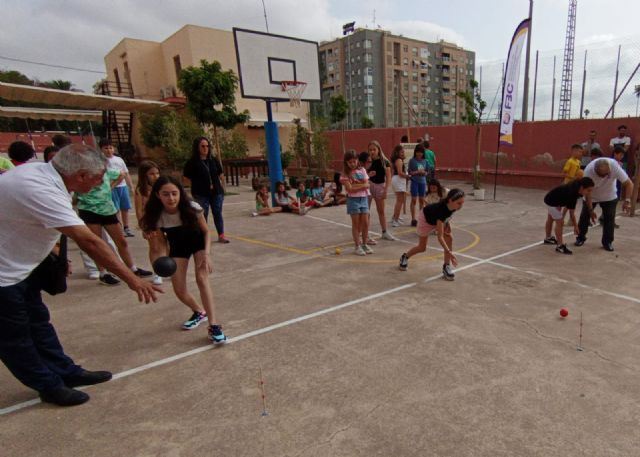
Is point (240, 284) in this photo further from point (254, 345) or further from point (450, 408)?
point (450, 408)

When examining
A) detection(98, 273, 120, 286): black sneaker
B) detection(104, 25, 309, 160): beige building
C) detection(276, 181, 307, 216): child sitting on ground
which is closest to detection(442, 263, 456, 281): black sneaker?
detection(98, 273, 120, 286): black sneaker

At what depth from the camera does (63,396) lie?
8.98 feet

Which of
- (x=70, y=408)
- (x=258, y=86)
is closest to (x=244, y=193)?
(x=258, y=86)

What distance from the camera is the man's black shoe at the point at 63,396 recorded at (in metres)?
2.72

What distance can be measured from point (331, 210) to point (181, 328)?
7.40m

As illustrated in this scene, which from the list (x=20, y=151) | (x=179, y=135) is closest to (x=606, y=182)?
(x=20, y=151)

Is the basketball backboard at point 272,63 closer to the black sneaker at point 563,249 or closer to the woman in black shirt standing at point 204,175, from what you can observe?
the woman in black shirt standing at point 204,175

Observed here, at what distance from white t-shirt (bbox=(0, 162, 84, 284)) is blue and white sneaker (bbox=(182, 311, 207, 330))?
168cm

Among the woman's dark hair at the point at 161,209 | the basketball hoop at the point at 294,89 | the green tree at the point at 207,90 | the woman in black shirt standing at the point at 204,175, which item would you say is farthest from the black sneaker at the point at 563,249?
the green tree at the point at 207,90

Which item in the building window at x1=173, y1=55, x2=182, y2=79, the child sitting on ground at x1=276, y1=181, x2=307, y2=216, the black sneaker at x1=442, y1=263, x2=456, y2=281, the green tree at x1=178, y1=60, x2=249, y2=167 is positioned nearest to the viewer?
the black sneaker at x1=442, y1=263, x2=456, y2=281

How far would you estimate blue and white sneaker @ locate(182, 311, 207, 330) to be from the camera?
3.89 meters

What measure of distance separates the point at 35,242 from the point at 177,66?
2687 centimetres

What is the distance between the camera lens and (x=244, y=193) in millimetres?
15531

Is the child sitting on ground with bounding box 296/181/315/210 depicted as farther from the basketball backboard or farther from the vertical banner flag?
the vertical banner flag
